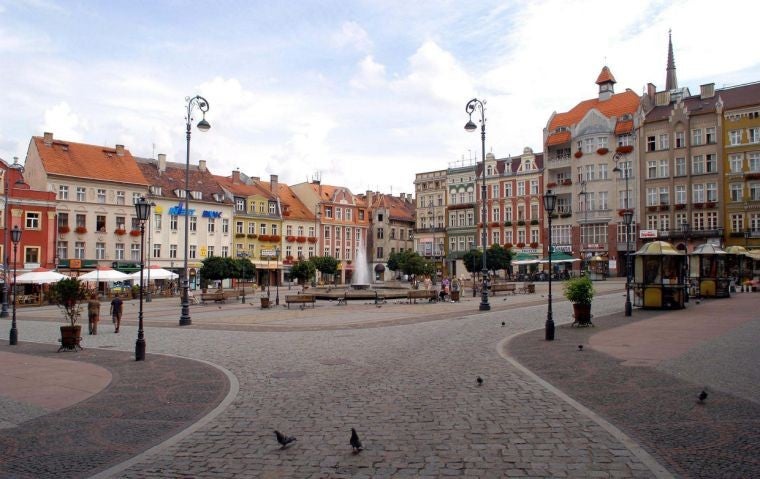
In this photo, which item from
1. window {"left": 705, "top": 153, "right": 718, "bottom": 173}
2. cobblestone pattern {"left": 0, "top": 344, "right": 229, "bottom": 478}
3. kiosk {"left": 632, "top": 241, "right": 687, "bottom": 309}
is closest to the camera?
cobblestone pattern {"left": 0, "top": 344, "right": 229, "bottom": 478}

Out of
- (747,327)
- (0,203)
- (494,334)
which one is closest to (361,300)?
(494,334)

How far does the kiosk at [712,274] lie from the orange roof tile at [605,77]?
40.4 m

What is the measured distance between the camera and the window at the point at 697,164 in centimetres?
5781

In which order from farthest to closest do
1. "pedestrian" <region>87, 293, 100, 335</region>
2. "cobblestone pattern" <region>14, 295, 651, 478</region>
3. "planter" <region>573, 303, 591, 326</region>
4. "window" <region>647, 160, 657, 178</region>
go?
"window" <region>647, 160, 657, 178</region>
"pedestrian" <region>87, 293, 100, 335</region>
"planter" <region>573, 303, 591, 326</region>
"cobblestone pattern" <region>14, 295, 651, 478</region>

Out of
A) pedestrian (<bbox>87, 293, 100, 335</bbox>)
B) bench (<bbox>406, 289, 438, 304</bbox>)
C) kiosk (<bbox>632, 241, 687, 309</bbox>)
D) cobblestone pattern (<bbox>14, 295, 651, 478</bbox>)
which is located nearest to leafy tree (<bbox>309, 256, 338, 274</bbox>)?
bench (<bbox>406, 289, 438, 304</bbox>)

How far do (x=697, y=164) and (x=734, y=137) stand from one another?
12.8 feet

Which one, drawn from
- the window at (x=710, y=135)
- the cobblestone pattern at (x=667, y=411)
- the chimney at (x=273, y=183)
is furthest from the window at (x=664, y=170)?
the cobblestone pattern at (x=667, y=411)

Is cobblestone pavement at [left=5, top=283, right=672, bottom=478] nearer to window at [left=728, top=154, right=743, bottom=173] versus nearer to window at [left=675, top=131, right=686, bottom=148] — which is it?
window at [left=728, top=154, right=743, bottom=173]

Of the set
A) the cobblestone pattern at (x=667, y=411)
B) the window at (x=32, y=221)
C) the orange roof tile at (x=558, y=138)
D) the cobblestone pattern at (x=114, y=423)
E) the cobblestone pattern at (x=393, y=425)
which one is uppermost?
the orange roof tile at (x=558, y=138)

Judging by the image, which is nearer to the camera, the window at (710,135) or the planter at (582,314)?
the planter at (582,314)

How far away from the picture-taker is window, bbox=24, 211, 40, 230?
53156 millimetres

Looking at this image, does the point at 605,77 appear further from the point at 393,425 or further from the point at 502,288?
the point at 393,425

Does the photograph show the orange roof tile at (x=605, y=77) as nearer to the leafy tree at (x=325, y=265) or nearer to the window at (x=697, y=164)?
the window at (x=697, y=164)

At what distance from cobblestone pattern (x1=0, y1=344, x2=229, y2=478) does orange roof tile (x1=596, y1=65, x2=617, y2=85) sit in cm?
6533
